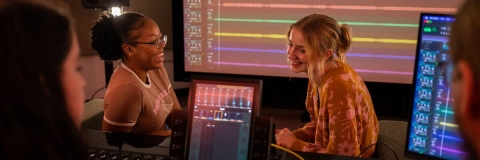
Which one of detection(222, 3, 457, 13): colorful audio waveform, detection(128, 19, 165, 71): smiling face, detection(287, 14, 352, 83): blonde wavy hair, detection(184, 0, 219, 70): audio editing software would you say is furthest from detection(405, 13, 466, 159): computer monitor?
detection(184, 0, 219, 70): audio editing software

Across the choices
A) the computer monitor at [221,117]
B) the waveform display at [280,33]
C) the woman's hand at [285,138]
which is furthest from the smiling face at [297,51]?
the waveform display at [280,33]

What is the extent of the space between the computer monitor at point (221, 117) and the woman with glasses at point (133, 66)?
58cm

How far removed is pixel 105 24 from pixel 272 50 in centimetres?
212

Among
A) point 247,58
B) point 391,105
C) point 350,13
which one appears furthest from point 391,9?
point 247,58

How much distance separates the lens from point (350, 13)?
355 cm

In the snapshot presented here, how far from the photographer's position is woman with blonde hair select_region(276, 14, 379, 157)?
1.74 m

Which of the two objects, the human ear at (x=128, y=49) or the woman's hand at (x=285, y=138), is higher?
the human ear at (x=128, y=49)

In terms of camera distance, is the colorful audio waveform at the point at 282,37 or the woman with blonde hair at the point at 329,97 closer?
the woman with blonde hair at the point at 329,97

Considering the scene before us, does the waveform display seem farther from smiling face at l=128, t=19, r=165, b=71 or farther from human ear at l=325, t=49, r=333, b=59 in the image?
smiling face at l=128, t=19, r=165, b=71

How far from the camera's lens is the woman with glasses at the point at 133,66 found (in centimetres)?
167

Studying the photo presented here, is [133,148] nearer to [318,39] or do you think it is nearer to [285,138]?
[285,138]

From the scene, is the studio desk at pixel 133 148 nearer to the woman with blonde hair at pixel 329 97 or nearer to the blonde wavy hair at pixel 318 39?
the woman with blonde hair at pixel 329 97

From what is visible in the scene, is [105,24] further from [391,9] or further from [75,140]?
[391,9]

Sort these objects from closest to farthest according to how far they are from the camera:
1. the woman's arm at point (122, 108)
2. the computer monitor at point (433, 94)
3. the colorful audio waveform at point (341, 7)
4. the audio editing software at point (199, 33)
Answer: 1. the computer monitor at point (433, 94)
2. the woman's arm at point (122, 108)
3. the colorful audio waveform at point (341, 7)
4. the audio editing software at point (199, 33)
